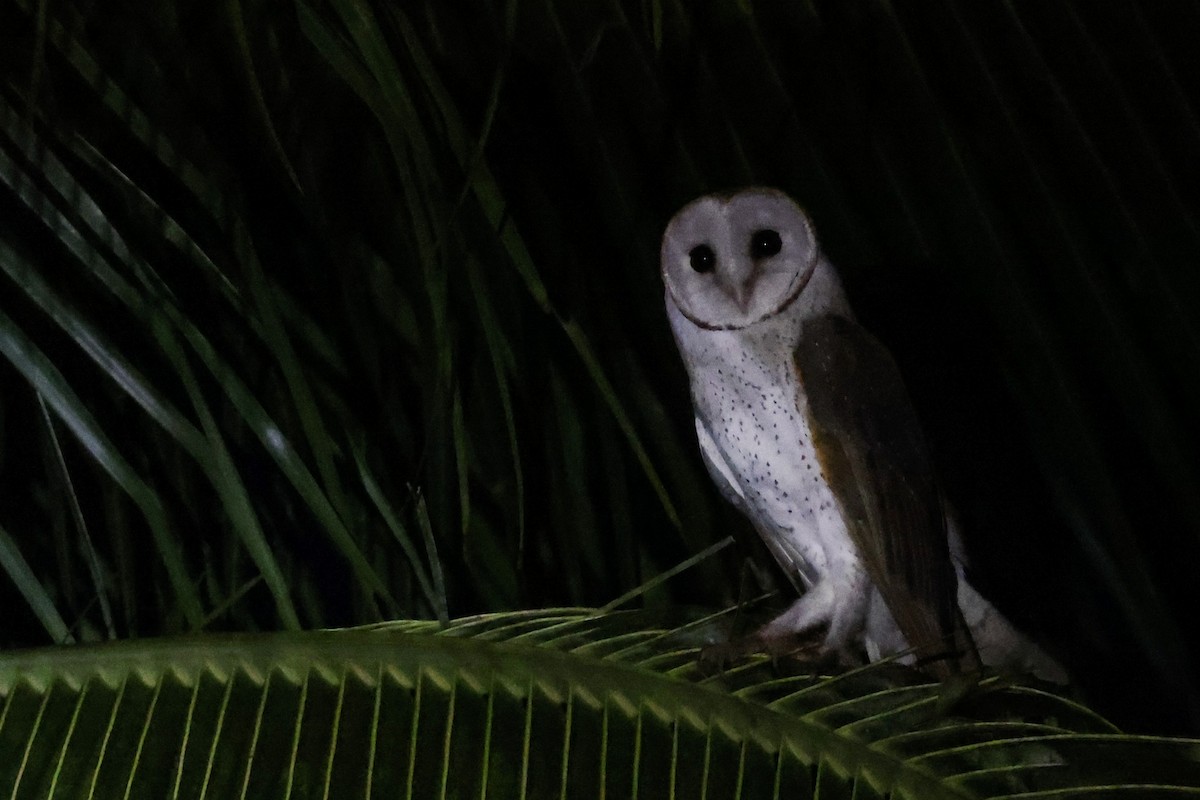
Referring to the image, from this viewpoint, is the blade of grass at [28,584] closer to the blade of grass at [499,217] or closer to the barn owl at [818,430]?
the blade of grass at [499,217]

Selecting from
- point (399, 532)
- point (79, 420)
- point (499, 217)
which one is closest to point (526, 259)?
point (499, 217)

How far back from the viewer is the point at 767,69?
0.77m

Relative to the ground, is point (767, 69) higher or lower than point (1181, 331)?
higher

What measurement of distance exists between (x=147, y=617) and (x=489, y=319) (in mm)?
526

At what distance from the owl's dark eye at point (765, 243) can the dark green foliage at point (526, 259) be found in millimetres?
38

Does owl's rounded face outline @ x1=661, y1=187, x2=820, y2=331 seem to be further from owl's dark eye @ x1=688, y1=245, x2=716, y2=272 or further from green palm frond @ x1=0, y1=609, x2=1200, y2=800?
green palm frond @ x1=0, y1=609, x2=1200, y2=800

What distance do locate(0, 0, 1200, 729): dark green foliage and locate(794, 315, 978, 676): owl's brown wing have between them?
87mm

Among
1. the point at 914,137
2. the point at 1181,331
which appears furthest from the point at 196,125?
the point at 1181,331

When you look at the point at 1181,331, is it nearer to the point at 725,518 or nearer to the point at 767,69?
the point at 767,69

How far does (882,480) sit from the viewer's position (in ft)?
2.91

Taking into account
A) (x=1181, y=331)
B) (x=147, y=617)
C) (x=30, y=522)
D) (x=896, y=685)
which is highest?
(x=30, y=522)

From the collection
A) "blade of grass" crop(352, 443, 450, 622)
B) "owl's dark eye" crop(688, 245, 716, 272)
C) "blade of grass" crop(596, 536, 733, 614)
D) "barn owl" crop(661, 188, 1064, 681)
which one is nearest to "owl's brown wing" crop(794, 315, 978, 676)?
"barn owl" crop(661, 188, 1064, 681)

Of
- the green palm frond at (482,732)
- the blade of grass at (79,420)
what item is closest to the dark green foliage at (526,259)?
the blade of grass at (79,420)

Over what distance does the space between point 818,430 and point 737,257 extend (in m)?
0.16
